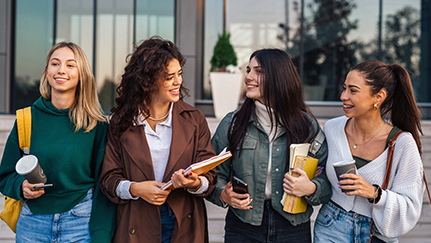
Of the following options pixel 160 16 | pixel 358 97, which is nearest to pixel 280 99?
pixel 358 97

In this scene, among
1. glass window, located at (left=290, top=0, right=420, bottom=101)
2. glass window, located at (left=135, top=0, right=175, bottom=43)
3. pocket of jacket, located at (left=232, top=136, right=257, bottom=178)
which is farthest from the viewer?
glass window, located at (left=290, top=0, right=420, bottom=101)

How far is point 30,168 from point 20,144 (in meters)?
0.43

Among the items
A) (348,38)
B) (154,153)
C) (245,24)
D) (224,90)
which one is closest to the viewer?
(154,153)

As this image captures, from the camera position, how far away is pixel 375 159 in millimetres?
2279

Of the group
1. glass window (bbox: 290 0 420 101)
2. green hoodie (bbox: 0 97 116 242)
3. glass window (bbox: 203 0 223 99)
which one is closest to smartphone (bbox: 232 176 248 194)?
green hoodie (bbox: 0 97 116 242)

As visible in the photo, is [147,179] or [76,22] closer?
[147,179]

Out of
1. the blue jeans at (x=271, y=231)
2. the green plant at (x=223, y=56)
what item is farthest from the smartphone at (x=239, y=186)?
the green plant at (x=223, y=56)

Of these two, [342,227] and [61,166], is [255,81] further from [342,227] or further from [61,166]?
[61,166]

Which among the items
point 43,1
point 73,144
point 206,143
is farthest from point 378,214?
point 43,1

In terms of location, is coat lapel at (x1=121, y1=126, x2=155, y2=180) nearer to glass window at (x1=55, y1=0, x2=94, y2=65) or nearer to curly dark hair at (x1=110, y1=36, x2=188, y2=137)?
curly dark hair at (x1=110, y1=36, x2=188, y2=137)

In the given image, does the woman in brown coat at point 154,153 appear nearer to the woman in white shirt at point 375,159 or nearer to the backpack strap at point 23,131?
the backpack strap at point 23,131

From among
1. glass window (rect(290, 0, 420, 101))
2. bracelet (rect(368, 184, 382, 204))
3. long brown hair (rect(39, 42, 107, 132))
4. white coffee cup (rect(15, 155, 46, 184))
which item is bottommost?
bracelet (rect(368, 184, 382, 204))

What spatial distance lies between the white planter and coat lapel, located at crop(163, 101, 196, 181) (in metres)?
3.77

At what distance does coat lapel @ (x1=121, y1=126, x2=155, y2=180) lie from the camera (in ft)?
7.33
